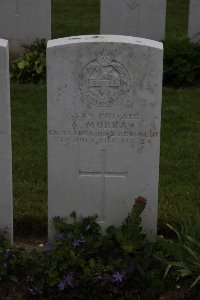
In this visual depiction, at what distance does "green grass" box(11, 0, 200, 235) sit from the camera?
5.56 meters

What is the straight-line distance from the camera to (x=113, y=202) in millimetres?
4961

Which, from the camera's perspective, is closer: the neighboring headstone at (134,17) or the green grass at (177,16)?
the neighboring headstone at (134,17)

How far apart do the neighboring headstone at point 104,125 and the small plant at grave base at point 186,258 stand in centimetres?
37

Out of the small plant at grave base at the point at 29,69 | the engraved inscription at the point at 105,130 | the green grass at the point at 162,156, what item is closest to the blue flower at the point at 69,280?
the engraved inscription at the point at 105,130

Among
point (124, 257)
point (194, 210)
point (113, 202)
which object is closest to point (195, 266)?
point (124, 257)

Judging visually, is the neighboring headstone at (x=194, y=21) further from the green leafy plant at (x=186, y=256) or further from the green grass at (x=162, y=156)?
the green leafy plant at (x=186, y=256)

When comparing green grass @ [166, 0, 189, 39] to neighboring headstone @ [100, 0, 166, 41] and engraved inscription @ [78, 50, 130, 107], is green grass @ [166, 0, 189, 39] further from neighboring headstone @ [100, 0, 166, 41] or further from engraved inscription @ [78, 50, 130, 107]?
engraved inscription @ [78, 50, 130, 107]

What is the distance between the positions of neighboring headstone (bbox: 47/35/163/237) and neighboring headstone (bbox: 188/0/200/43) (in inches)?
221

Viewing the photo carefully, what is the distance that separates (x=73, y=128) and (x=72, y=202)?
0.55 meters

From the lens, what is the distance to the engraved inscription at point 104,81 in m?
4.62

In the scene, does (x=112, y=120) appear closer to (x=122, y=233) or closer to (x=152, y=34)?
(x=122, y=233)

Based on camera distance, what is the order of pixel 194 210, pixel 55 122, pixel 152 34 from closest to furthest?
pixel 55 122 → pixel 194 210 → pixel 152 34

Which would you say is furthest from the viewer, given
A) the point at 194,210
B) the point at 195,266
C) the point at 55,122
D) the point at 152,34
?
the point at 152,34

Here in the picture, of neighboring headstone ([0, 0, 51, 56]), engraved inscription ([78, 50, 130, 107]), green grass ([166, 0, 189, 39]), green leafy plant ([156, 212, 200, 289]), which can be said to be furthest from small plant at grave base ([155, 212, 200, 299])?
green grass ([166, 0, 189, 39])
